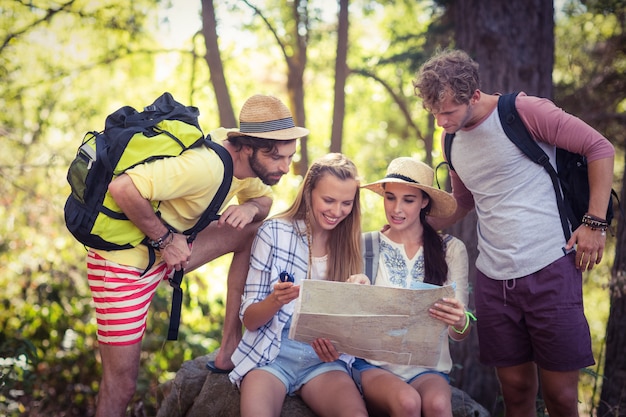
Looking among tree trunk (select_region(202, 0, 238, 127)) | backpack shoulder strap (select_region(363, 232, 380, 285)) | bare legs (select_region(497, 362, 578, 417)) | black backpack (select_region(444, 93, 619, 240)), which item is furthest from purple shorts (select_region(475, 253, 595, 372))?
tree trunk (select_region(202, 0, 238, 127))

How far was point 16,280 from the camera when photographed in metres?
6.72

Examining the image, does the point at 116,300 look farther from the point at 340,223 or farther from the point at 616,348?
the point at 616,348

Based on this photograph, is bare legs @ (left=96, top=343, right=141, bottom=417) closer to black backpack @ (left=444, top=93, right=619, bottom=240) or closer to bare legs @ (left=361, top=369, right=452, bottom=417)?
bare legs @ (left=361, top=369, right=452, bottom=417)

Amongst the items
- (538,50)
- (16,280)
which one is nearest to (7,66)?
(16,280)

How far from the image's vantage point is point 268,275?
3.15m

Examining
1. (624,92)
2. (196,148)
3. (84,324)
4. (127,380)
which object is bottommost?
(84,324)

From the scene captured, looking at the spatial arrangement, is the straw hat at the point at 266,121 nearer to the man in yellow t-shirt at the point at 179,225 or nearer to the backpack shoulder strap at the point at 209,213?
the man in yellow t-shirt at the point at 179,225

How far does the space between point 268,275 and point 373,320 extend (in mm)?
→ 726

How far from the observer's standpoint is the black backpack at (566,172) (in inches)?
116

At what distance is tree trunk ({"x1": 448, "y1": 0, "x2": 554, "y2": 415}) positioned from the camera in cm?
455

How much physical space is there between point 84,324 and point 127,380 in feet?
10.7

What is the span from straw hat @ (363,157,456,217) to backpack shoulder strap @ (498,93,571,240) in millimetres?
509

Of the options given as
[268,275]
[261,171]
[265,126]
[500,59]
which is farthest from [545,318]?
[500,59]

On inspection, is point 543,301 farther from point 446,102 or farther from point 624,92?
point 624,92
